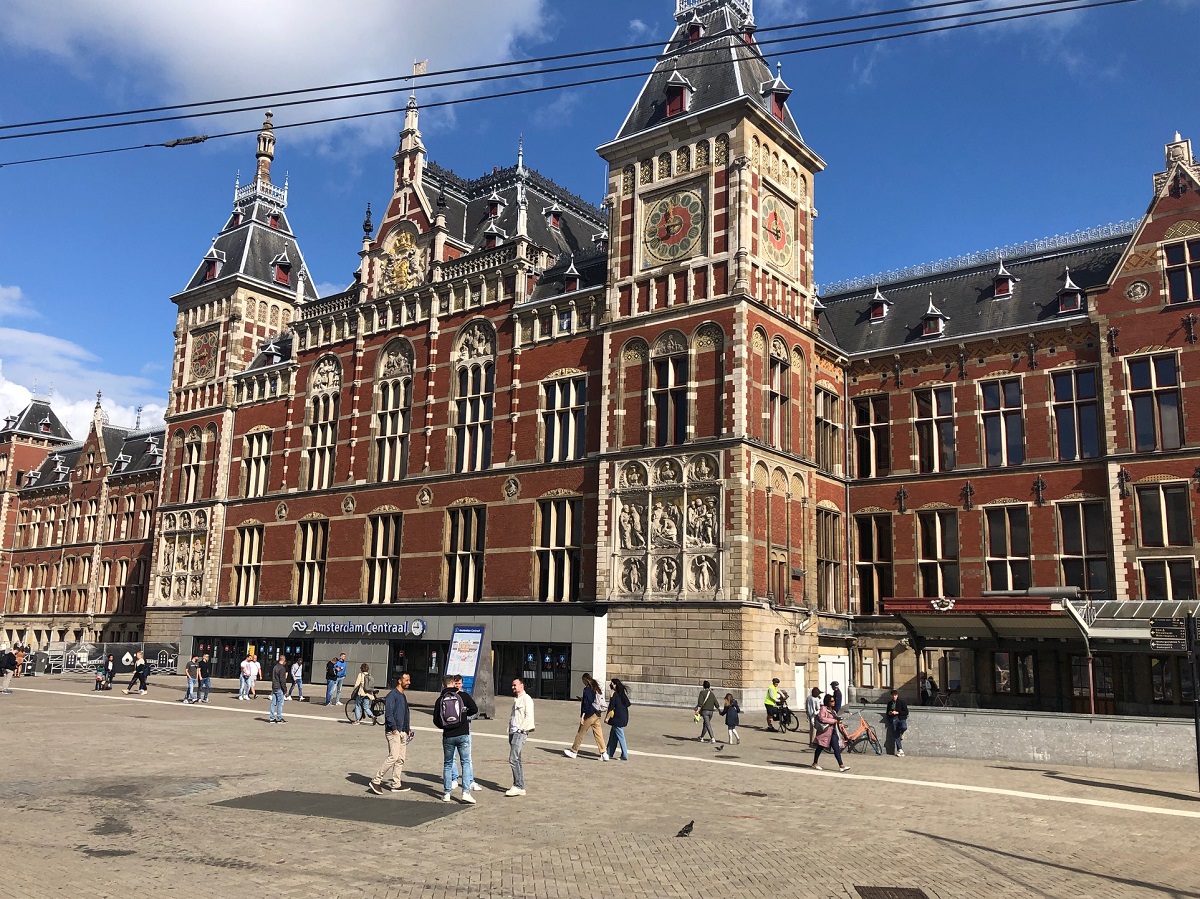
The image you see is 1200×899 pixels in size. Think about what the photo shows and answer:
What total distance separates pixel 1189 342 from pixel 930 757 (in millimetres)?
19231

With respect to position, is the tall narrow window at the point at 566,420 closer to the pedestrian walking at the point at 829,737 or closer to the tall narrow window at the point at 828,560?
the tall narrow window at the point at 828,560

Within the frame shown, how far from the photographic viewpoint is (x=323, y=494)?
49.1 meters

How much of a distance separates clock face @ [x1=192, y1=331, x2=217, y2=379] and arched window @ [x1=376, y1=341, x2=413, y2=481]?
15079mm

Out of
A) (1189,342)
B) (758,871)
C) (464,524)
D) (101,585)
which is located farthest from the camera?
(101,585)

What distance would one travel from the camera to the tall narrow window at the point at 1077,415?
3550cm

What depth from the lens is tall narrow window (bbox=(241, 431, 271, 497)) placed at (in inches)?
2089

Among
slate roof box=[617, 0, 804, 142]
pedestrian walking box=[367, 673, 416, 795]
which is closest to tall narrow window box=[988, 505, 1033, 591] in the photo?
slate roof box=[617, 0, 804, 142]

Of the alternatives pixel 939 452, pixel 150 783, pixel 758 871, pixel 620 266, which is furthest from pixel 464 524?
pixel 758 871

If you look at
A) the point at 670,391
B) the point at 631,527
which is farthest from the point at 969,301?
the point at 631,527

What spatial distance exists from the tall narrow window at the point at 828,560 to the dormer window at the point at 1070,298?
1142cm

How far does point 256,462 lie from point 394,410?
11.2 meters

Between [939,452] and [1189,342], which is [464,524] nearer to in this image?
[939,452]

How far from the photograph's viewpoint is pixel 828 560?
39.2 m

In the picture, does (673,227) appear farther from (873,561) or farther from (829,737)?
(829,737)
